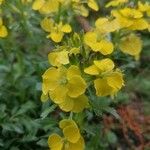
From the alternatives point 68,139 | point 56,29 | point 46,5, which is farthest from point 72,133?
point 46,5

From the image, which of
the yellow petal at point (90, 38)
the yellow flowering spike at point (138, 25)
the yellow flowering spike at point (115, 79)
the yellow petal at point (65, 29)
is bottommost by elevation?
the yellow petal at point (65, 29)

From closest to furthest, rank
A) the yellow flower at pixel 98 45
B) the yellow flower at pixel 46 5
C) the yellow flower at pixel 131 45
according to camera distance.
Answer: the yellow flower at pixel 98 45 < the yellow flower at pixel 131 45 < the yellow flower at pixel 46 5

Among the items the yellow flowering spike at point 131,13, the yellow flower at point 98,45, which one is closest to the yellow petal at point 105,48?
the yellow flower at point 98,45

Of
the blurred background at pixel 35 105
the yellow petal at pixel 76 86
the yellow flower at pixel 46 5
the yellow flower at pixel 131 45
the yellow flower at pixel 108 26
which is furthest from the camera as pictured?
the blurred background at pixel 35 105

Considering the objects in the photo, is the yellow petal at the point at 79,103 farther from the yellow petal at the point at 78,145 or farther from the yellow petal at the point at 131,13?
the yellow petal at the point at 131,13

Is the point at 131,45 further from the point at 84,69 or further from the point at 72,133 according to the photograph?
the point at 72,133

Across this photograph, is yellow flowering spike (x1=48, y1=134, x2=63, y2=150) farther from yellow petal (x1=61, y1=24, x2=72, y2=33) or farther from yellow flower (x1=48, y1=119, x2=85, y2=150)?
yellow petal (x1=61, y1=24, x2=72, y2=33)
